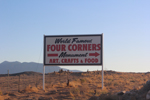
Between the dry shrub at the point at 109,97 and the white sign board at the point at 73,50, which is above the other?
the white sign board at the point at 73,50

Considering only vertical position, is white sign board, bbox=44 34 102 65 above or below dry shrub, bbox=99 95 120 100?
above

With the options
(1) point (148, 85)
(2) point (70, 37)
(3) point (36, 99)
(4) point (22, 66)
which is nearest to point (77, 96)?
(3) point (36, 99)

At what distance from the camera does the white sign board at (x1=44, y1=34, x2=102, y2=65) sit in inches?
805

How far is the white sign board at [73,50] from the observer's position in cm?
2045

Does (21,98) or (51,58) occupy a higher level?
(51,58)

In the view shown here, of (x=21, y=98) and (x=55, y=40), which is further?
(x=55, y=40)

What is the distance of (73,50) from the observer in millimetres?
20672

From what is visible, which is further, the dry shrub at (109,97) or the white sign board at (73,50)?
the white sign board at (73,50)

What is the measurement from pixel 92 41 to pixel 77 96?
6.42 meters

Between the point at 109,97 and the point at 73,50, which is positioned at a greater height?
the point at 73,50

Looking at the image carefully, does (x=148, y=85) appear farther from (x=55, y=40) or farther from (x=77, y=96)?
(x=55, y=40)

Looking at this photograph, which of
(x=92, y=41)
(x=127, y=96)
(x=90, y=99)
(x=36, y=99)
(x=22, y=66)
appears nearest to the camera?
(x=127, y=96)

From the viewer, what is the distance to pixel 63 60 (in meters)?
20.6

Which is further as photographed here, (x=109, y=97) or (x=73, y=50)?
(x=73, y=50)
